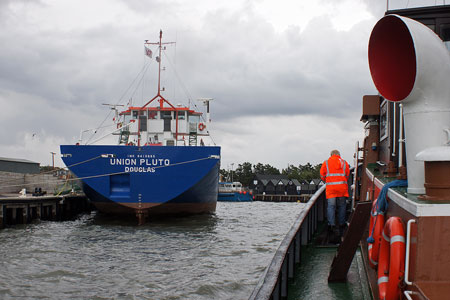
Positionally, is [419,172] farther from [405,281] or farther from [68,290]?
[68,290]

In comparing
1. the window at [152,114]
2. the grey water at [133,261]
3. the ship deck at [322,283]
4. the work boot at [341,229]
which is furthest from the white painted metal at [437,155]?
the window at [152,114]

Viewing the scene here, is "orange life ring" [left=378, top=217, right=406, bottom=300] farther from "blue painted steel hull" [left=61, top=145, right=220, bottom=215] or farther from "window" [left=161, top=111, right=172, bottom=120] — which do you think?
"window" [left=161, top=111, right=172, bottom=120]

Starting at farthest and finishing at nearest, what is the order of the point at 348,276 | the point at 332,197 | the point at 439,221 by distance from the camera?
the point at 332,197 → the point at 348,276 → the point at 439,221

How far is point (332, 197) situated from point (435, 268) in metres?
4.81

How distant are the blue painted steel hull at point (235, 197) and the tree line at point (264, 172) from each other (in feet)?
131

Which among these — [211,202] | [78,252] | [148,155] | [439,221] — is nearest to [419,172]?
[439,221]

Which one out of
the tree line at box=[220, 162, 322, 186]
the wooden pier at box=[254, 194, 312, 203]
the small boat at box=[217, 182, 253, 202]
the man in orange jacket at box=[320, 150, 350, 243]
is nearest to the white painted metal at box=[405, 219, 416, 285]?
the man in orange jacket at box=[320, 150, 350, 243]

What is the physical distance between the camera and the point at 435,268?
2686mm

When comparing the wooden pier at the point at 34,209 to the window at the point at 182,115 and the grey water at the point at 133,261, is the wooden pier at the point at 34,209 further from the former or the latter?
the window at the point at 182,115

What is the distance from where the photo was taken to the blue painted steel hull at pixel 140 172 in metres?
15.7

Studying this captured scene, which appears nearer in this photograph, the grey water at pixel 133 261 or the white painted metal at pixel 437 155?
the white painted metal at pixel 437 155

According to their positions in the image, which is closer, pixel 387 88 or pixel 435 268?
pixel 435 268

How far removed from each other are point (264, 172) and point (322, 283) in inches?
4482

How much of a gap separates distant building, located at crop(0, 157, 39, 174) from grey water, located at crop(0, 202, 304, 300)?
14628 mm
